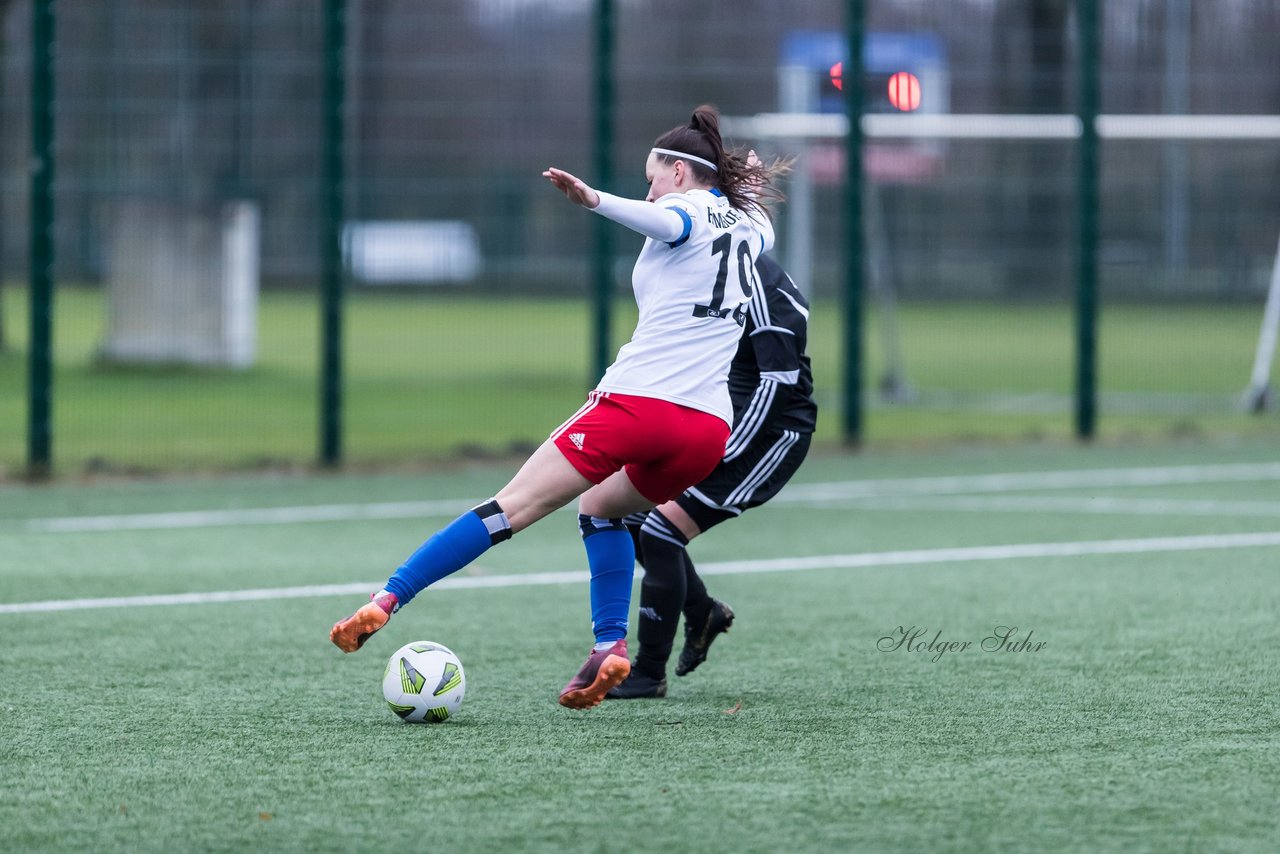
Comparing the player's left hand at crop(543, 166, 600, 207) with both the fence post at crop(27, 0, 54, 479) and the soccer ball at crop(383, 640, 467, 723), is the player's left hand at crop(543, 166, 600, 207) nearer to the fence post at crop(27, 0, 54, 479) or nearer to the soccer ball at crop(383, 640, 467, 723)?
the soccer ball at crop(383, 640, 467, 723)

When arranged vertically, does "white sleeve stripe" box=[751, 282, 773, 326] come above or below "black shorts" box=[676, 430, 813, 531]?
above

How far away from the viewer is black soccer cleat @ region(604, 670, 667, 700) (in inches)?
233

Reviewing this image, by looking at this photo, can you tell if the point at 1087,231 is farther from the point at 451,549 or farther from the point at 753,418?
the point at 451,549

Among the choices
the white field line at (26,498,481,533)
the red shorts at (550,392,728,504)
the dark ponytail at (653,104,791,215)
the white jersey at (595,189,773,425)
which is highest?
the dark ponytail at (653,104,791,215)

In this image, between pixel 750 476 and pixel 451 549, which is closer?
pixel 451 549

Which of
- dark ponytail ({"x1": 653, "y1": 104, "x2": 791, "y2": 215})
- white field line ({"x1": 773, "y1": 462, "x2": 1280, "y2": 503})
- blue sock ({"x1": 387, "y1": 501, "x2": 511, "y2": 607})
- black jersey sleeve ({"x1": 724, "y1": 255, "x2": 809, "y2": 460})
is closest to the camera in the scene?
blue sock ({"x1": 387, "y1": 501, "x2": 511, "y2": 607})

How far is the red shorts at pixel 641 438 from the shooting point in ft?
18.0

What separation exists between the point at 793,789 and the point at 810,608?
3.02 metres

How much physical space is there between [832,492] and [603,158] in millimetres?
2986

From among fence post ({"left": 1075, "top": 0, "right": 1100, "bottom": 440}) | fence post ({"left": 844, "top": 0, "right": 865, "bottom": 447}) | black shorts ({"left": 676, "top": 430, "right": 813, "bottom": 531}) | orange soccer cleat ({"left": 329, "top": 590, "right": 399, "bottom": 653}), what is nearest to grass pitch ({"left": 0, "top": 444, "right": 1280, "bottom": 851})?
orange soccer cleat ({"left": 329, "top": 590, "right": 399, "bottom": 653})

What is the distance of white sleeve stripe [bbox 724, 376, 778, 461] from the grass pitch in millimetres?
756

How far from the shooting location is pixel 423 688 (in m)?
5.45

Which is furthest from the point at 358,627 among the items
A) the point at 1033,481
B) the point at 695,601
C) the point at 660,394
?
the point at 1033,481

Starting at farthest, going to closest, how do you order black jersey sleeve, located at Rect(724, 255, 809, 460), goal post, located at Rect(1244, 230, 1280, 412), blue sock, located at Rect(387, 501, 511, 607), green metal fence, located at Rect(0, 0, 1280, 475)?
goal post, located at Rect(1244, 230, 1280, 412) → green metal fence, located at Rect(0, 0, 1280, 475) → black jersey sleeve, located at Rect(724, 255, 809, 460) → blue sock, located at Rect(387, 501, 511, 607)
